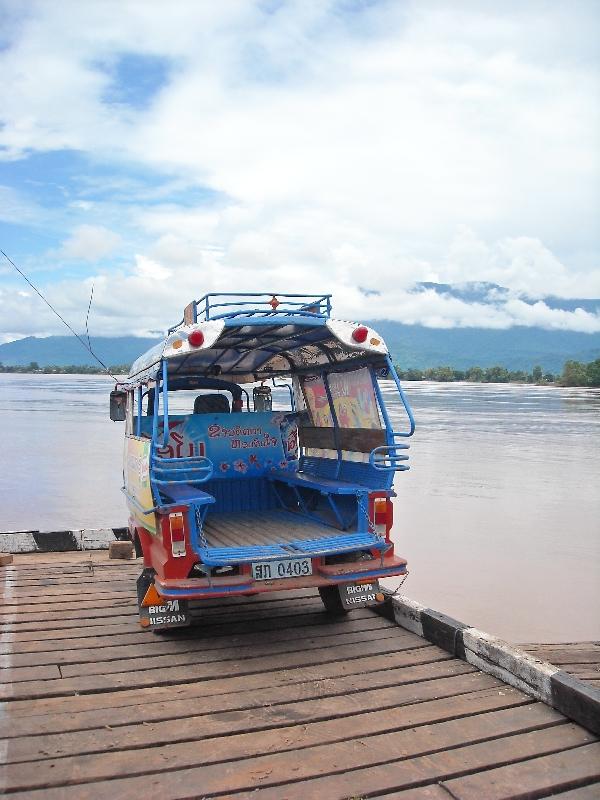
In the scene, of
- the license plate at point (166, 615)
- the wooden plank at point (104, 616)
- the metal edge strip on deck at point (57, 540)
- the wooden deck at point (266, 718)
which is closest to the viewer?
the wooden deck at point (266, 718)

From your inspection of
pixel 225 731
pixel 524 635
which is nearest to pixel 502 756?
pixel 225 731

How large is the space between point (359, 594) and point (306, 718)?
1.75m

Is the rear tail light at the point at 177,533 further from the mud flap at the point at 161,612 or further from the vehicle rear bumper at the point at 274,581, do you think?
the mud flap at the point at 161,612

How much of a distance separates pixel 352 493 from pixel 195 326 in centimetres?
189

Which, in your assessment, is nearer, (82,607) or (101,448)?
(82,607)

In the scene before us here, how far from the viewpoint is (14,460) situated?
27.0 metres

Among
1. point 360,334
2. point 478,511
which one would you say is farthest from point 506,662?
point 478,511

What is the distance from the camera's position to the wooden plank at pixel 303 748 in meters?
3.82

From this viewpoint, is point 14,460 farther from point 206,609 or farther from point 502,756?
point 502,756

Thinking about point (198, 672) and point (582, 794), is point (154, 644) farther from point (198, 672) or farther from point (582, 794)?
point (582, 794)

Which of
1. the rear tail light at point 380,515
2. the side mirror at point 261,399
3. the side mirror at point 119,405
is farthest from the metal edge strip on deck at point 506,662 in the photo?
the side mirror at point 119,405

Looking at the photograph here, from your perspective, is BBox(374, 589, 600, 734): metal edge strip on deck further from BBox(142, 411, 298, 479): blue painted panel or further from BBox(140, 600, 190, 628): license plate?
BBox(142, 411, 298, 479): blue painted panel

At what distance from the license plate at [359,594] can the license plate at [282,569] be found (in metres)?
0.48

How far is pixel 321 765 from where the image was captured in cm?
393
